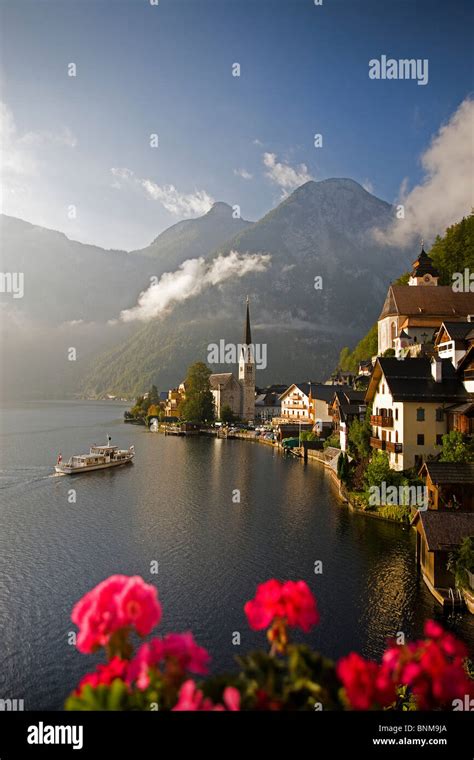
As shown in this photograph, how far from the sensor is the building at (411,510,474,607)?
Result: 21.1 m

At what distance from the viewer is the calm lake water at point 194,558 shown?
18.4m

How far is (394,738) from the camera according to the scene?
3.88 metres

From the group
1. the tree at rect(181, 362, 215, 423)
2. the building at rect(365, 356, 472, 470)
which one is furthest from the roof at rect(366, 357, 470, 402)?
the tree at rect(181, 362, 215, 423)

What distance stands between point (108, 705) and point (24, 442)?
8601 cm

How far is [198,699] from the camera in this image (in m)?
2.88

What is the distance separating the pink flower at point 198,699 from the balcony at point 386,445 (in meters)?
33.4

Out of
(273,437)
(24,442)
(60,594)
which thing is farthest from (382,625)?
(24,442)

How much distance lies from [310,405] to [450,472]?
197ft

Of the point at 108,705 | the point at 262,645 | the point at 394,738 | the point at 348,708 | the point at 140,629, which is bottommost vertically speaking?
the point at 262,645

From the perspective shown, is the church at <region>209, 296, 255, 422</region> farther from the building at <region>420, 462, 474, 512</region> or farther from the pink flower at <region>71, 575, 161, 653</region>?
the pink flower at <region>71, 575, 161, 653</region>

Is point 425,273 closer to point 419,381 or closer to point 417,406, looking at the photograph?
point 419,381

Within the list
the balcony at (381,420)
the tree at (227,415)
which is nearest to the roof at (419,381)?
the balcony at (381,420)

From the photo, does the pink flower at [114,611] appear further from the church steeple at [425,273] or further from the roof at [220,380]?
the roof at [220,380]

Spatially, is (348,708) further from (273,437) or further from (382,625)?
(273,437)
